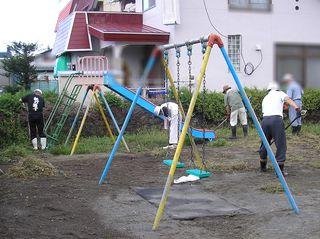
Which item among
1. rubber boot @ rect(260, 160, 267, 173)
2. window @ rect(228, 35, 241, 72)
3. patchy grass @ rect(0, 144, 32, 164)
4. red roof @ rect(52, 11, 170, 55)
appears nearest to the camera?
rubber boot @ rect(260, 160, 267, 173)

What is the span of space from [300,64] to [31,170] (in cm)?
592

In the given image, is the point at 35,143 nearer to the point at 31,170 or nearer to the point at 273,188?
the point at 31,170

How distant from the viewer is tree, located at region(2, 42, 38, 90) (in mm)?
27406

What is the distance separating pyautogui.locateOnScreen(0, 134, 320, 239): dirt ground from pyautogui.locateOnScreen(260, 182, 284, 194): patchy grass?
0.23 ft

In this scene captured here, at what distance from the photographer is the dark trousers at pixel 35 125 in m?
14.3

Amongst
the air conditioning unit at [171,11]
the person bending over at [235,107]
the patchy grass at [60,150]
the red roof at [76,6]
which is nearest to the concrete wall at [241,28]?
the air conditioning unit at [171,11]

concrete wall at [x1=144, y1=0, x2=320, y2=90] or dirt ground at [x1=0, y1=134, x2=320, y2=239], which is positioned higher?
concrete wall at [x1=144, y1=0, x2=320, y2=90]

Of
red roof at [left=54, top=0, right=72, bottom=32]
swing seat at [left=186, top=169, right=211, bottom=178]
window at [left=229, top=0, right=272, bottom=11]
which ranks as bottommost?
swing seat at [left=186, top=169, right=211, bottom=178]

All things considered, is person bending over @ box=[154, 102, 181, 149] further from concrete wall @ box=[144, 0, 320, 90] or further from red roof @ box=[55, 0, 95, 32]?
red roof @ box=[55, 0, 95, 32]

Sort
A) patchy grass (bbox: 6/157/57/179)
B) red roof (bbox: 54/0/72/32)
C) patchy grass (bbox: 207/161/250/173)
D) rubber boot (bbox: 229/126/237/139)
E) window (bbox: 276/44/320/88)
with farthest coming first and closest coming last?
red roof (bbox: 54/0/72/32) → rubber boot (bbox: 229/126/237/139) → window (bbox: 276/44/320/88) → patchy grass (bbox: 207/161/250/173) → patchy grass (bbox: 6/157/57/179)

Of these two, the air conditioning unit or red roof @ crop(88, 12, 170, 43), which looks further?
red roof @ crop(88, 12, 170, 43)

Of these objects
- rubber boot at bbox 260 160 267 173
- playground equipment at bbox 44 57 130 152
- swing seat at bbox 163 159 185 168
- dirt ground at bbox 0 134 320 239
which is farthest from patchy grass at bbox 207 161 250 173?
playground equipment at bbox 44 57 130 152

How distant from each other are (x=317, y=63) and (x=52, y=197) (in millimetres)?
7245

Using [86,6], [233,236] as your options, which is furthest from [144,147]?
[86,6]
